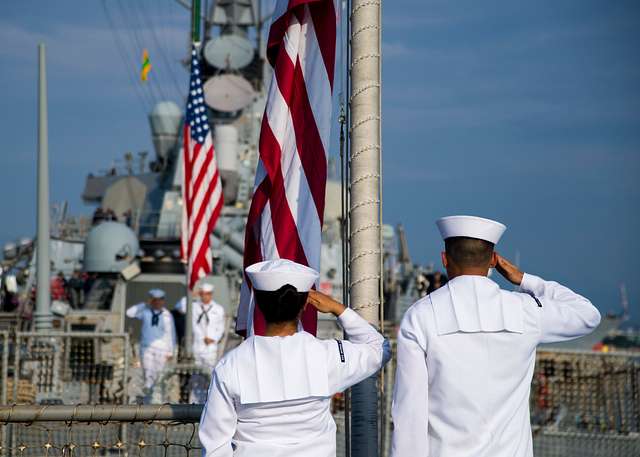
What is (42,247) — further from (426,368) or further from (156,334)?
(426,368)

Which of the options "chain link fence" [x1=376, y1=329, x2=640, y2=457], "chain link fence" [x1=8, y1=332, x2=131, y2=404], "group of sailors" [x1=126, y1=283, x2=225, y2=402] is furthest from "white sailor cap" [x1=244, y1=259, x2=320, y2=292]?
"group of sailors" [x1=126, y1=283, x2=225, y2=402]

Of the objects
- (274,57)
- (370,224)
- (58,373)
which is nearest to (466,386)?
(370,224)

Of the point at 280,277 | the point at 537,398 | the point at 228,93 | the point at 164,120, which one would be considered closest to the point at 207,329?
the point at 537,398

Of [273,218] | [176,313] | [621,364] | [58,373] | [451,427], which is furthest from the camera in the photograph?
[176,313]

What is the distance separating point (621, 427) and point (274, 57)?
5555 mm

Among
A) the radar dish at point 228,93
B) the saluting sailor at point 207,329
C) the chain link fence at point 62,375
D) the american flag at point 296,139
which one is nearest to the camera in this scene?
the american flag at point 296,139

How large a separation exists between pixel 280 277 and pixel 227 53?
81.3 ft

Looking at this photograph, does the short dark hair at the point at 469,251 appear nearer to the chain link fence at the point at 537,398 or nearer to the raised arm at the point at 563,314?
the raised arm at the point at 563,314

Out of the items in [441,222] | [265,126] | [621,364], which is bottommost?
[621,364]

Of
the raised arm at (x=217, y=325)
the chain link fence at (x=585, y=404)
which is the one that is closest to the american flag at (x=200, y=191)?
the raised arm at (x=217, y=325)

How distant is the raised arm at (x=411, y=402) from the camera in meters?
3.15

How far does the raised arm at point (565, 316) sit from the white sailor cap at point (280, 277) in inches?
32.9

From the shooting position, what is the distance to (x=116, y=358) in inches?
436

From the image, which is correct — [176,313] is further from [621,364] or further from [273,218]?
[273,218]
